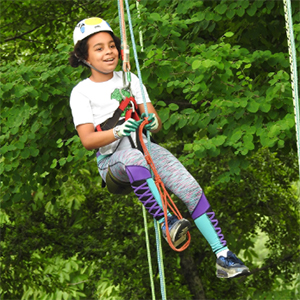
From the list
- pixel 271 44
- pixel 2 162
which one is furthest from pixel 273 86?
pixel 2 162

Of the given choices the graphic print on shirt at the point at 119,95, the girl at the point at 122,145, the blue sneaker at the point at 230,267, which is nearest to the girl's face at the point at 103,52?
the girl at the point at 122,145

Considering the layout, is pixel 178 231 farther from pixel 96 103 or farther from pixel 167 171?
pixel 96 103

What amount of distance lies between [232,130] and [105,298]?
2.95 m

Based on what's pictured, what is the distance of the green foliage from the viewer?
178 inches

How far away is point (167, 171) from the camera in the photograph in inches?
102

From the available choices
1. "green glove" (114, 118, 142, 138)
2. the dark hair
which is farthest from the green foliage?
"green glove" (114, 118, 142, 138)

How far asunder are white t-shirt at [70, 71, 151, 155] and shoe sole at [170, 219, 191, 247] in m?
0.49

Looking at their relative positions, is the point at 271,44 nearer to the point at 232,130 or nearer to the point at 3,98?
the point at 232,130

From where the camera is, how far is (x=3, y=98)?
16.1 ft

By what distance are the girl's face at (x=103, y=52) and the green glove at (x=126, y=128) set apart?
14.5 inches

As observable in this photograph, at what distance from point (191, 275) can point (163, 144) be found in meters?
1.82

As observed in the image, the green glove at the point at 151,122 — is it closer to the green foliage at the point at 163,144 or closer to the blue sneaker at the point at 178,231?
the blue sneaker at the point at 178,231

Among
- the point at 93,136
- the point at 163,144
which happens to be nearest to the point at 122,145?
the point at 93,136

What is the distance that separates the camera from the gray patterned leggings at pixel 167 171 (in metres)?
2.50
